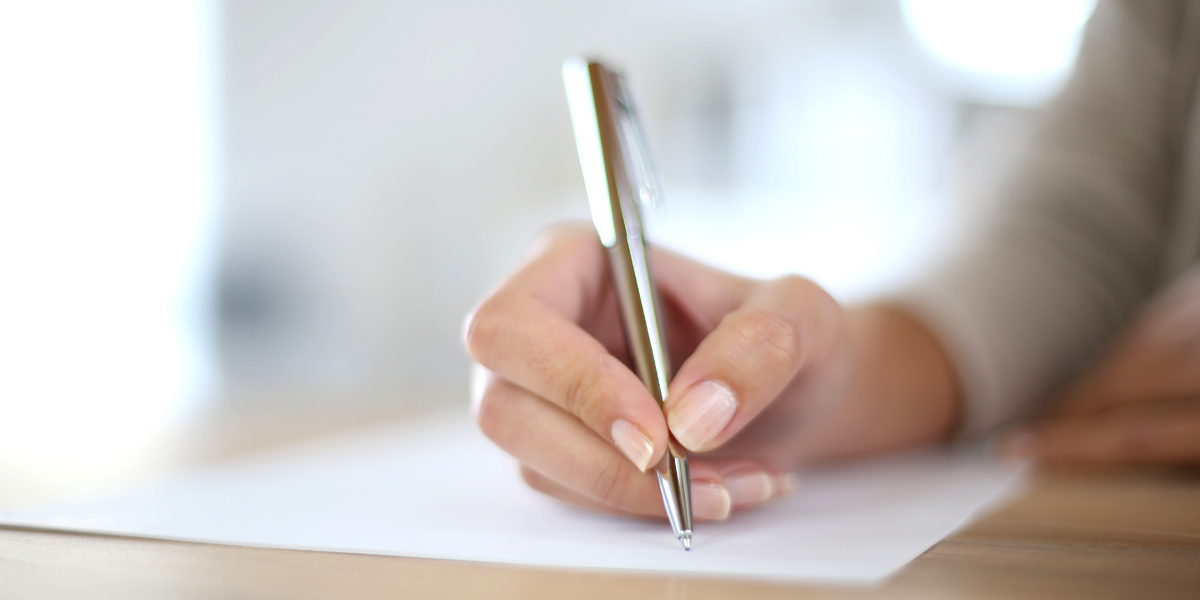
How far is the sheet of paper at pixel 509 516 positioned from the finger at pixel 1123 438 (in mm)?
34

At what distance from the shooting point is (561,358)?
0.99ft

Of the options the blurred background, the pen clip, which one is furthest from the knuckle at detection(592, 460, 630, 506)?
the blurred background

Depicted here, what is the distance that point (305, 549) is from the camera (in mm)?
270

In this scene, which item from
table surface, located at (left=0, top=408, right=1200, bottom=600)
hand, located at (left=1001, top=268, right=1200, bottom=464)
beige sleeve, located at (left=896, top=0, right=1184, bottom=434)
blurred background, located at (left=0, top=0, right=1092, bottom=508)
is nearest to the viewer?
table surface, located at (left=0, top=408, right=1200, bottom=600)

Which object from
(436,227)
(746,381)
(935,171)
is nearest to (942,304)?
(746,381)

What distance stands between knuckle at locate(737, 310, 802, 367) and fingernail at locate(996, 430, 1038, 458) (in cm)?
24

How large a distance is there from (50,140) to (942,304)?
11.2 feet

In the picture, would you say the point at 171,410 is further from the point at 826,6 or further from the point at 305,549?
the point at 826,6

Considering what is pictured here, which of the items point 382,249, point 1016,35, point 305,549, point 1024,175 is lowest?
point 305,549

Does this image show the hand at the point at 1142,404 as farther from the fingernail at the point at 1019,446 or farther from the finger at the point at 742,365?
the finger at the point at 742,365

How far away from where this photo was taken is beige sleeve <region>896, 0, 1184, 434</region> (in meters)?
0.54

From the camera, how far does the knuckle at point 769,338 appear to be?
11.9 inches

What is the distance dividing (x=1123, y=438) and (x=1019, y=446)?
0.05 m

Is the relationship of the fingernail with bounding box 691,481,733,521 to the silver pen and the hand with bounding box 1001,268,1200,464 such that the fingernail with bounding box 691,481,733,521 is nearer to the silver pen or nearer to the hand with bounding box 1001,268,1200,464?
the silver pen
